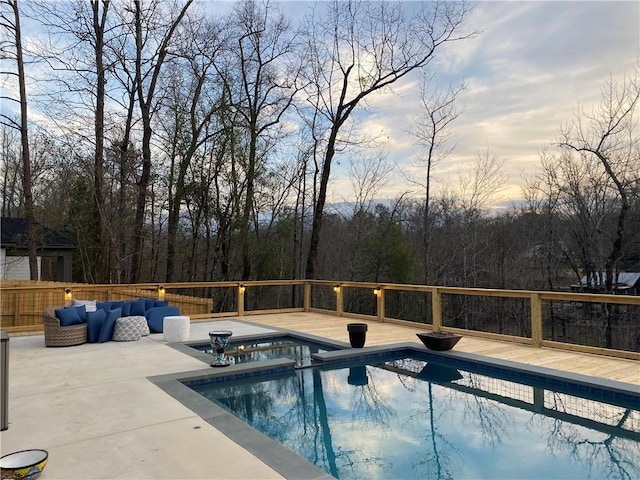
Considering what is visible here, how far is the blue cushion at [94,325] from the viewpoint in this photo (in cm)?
711

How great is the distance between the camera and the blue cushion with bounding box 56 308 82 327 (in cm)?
686

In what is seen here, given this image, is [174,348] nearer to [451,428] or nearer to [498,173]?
[451,428]

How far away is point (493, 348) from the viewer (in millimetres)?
6879

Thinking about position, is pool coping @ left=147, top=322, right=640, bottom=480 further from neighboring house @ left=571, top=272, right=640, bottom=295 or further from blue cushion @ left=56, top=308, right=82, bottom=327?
neighboring house @ left=571, top=272, right=640, bottom=295

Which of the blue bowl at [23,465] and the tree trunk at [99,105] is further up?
the tree trunk at [99,105]

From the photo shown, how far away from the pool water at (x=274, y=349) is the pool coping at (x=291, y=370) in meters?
0.10

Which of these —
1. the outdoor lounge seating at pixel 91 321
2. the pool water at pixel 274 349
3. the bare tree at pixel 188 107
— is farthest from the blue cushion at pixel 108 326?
the bare tree at pixel 188 107

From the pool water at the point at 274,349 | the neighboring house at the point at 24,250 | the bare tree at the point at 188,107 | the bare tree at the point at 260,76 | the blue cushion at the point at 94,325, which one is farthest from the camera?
the neighboring house at the point at 24,250

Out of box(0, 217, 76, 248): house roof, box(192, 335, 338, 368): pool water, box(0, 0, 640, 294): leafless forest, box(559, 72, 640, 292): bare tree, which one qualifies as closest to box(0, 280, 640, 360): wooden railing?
box(0, 0, 640, 294): leafless forest

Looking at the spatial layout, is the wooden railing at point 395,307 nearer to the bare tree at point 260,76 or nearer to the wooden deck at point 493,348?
the wooden deck at point 493,348

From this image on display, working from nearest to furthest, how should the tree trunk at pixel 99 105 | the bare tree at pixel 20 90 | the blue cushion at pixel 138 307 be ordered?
the blue cushion at pixel 138 307 < the bare tree at pixel 20 90 < the tree trunk at pixel 99 105

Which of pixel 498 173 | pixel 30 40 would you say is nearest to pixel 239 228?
pixel 30 40

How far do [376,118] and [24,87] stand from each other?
10.2m

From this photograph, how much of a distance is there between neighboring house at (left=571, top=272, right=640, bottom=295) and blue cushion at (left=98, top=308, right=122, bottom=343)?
13.5 m
